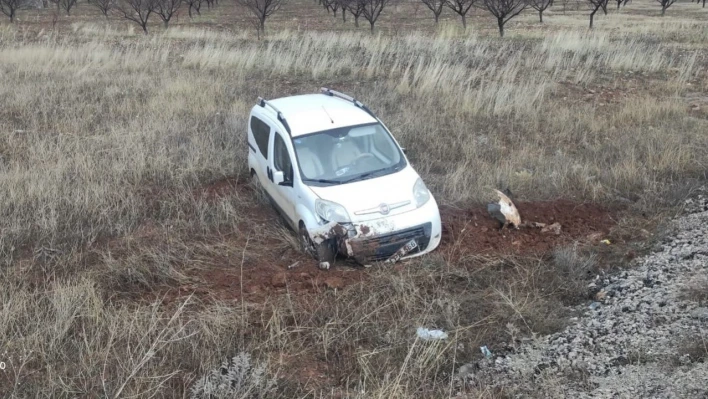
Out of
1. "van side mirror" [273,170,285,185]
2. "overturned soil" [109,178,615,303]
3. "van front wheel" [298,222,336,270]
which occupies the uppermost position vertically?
"van side mirror" [273,170,285,185]

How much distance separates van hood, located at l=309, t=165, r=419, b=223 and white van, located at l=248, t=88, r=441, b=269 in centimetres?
1

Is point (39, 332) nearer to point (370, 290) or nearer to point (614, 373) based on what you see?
point (370, 290)

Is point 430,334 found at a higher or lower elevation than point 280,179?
lower

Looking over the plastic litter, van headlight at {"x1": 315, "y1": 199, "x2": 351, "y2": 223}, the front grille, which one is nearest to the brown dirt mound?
the front grille

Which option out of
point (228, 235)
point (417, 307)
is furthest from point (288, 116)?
point (417, 307)

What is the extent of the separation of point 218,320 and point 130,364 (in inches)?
31.3

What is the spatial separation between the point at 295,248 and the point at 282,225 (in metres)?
0.80

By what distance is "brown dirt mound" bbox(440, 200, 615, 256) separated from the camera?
654 centimetres

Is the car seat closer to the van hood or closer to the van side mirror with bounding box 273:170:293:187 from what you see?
the van hood

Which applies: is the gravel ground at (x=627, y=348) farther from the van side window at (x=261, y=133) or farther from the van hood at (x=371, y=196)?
the van side window at (x=261, y=133)

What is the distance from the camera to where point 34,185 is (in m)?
7.84

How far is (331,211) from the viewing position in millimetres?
6133

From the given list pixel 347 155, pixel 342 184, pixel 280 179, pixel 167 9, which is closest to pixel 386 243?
pixel 342 184

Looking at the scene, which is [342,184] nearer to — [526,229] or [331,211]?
[331,211]
